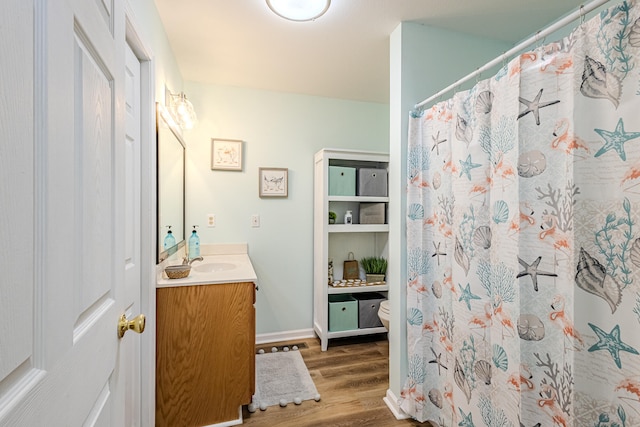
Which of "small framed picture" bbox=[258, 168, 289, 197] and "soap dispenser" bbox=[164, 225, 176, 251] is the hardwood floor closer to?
"soap dispenser" bbox=[164, 225, 176, 251]

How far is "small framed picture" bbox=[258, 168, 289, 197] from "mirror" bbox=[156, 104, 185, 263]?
0.68 m

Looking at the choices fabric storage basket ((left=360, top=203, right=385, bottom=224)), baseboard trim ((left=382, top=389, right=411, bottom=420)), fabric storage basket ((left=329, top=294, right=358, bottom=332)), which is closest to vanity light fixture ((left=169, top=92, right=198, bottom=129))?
fabric storage basket ((left=360, top=203, right=385, bottom=224))

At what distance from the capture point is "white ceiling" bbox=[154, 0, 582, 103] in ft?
5.32

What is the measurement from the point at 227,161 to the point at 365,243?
157cm

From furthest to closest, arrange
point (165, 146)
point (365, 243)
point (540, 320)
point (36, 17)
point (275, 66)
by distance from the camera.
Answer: point (365, 243) < point (275, 66) < point (165, 146) < point (540, 320) < point (36, 17)

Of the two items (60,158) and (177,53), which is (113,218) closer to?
(60,158)

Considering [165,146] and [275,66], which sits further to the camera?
[275,66]

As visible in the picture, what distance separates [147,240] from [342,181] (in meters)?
1.64

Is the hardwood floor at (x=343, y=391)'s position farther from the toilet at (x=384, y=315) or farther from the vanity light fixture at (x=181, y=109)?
the vanity light fixture at (x=181, y=109)

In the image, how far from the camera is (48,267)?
442 mm

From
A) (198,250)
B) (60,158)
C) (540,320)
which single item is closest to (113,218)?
(60,158)

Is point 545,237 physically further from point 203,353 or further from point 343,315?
point 343,315

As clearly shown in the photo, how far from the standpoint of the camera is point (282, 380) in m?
2.07

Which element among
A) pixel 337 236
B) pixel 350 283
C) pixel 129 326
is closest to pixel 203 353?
pixel 129 326
